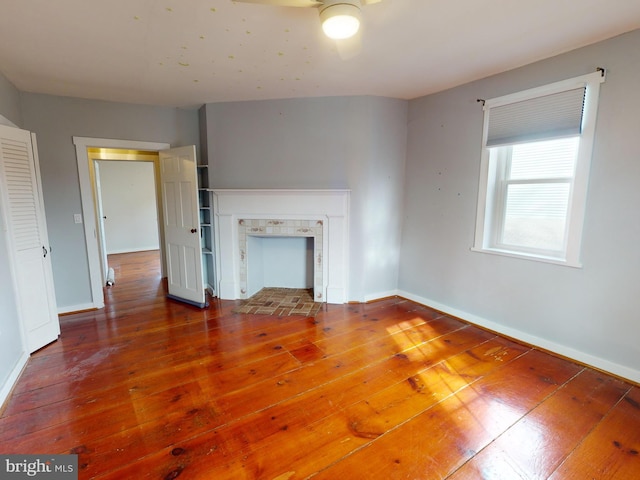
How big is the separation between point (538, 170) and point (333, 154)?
208 centimetres

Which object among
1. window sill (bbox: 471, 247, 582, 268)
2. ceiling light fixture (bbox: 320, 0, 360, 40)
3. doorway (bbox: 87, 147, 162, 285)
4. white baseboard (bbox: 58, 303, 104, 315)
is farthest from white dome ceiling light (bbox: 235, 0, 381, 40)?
doorway (bbox: 87, 147, 162, 285)

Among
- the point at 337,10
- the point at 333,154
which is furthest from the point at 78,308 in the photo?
the point at 337,10

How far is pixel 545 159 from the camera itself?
2686 millimetres

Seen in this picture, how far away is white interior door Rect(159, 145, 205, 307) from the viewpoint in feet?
11.9

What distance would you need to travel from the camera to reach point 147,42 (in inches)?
88.6

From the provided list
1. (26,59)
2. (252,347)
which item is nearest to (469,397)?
(252,347)

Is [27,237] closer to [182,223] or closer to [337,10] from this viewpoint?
[182,223]

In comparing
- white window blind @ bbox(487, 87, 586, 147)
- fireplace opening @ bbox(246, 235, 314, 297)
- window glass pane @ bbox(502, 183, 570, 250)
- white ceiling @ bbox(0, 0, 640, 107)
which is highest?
white ceiling @ bbox(0, 0, 640, 107)

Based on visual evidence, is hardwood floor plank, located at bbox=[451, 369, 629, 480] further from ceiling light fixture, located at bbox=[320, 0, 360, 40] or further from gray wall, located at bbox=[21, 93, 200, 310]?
gray wall, located at bbox=[21, 93, 200, 310]

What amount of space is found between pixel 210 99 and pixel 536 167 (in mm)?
3545

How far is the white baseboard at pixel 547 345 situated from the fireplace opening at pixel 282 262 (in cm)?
167

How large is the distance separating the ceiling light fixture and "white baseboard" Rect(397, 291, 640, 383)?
9.62ft

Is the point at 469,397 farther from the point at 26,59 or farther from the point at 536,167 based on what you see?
the point at 26,59

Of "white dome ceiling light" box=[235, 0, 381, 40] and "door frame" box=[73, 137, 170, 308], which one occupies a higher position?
"white dome ceiling light" box=[235, 0, 381, 40]
